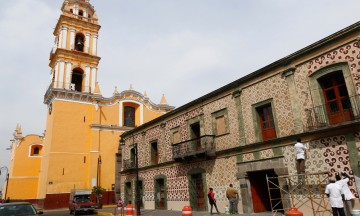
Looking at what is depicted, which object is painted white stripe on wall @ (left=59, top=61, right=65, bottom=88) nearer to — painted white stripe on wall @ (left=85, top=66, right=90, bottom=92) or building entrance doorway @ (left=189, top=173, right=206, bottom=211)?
painted white stripe on wall @ (left=85, top=66, right=90, bottom=92)

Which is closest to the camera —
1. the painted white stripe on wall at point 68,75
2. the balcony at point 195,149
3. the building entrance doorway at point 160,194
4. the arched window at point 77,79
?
the balcony at point 195,149

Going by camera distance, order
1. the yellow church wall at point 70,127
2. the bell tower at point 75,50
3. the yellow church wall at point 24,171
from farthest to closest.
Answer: the yellow church wall at point 24,171, the bell tower at point 75,50, the yellow church wall at point 70,127

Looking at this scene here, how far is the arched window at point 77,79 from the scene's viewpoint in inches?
1249

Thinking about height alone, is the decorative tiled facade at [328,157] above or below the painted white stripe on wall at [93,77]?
below

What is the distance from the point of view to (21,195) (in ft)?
118

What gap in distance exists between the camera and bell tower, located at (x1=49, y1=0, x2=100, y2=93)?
30234mm

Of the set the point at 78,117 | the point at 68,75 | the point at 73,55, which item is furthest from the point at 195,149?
the point at 73,55

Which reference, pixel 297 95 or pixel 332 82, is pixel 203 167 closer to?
pixel 297 95

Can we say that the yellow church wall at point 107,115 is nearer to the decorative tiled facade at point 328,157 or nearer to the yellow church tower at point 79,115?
the yellow church tower at point 79,115

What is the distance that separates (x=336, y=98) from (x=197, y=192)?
939 centimetres

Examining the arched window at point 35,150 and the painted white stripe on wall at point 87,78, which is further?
the arched window at point 35,150

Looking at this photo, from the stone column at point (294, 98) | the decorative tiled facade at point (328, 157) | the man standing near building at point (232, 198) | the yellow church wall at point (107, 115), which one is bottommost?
the man standing near building at point (232, 198)

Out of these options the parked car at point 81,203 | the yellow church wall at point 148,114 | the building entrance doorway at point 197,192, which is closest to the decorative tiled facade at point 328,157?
the building entrance doorway at point 197,192

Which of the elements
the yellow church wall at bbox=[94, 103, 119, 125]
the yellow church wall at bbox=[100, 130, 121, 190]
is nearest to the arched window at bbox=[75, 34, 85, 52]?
the yellow church wall at bbox=[94, 103, 119, 125]
